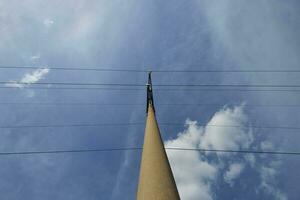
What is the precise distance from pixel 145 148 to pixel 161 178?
3054mm

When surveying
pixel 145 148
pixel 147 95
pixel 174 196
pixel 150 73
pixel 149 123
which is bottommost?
pixel 174 196

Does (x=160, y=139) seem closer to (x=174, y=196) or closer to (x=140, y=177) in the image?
(x=140, y=177)

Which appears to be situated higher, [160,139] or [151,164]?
[160,139]

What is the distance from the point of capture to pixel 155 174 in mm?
22297

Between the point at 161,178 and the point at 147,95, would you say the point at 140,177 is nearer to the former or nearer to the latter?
the point at 161,178

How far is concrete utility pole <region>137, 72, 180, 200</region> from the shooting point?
21359mm

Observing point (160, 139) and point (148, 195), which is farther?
point (160, 139)

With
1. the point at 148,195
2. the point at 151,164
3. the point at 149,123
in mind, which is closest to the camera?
the point at 148,195

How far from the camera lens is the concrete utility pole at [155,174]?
21.4m

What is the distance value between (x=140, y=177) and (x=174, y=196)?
2.69 metres

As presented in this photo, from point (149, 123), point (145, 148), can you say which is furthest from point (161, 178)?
point (149, 123)

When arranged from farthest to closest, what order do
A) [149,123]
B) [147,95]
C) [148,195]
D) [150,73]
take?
[150,73]
[147,95]
[149,123]
[148,195]

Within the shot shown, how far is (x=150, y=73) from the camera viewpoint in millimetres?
36094

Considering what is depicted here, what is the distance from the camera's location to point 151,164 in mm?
23031
